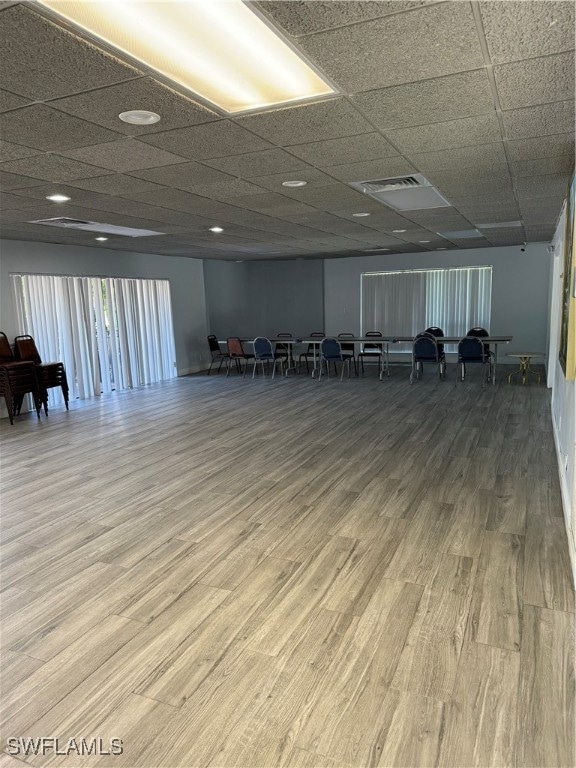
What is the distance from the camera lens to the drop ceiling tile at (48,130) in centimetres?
255

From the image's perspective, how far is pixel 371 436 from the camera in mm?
5727

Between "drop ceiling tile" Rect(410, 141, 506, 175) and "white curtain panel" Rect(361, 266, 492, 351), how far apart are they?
7.81 m

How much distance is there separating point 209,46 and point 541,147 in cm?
234

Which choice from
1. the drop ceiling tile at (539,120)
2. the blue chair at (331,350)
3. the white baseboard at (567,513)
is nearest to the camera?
the drop ceiling tile at (539,120)

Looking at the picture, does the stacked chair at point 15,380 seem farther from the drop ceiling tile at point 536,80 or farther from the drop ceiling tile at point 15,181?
the drop ceiling tile at point 536,80

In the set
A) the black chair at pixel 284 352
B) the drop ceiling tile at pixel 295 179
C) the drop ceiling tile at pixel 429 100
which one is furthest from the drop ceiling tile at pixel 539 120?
the black chair at pixel 284 352

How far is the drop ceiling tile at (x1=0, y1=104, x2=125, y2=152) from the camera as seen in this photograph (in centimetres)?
255

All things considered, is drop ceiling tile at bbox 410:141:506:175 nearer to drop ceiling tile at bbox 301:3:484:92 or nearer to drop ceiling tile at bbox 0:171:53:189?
drop ceiling tile at bbox 301:3:484:92

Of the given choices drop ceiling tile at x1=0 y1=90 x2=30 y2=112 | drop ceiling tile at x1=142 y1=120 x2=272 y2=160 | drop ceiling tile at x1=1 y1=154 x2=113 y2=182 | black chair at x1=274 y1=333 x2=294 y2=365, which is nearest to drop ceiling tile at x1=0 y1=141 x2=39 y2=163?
drop ceiling tile at x1=1 y1=154 x2=113 y2=182

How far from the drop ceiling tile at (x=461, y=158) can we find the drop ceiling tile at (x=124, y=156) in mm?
1701

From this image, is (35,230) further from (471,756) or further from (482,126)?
(471,756)

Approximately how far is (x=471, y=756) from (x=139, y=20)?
2886 millimetres

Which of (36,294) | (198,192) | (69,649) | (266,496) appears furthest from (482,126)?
(36,294)
